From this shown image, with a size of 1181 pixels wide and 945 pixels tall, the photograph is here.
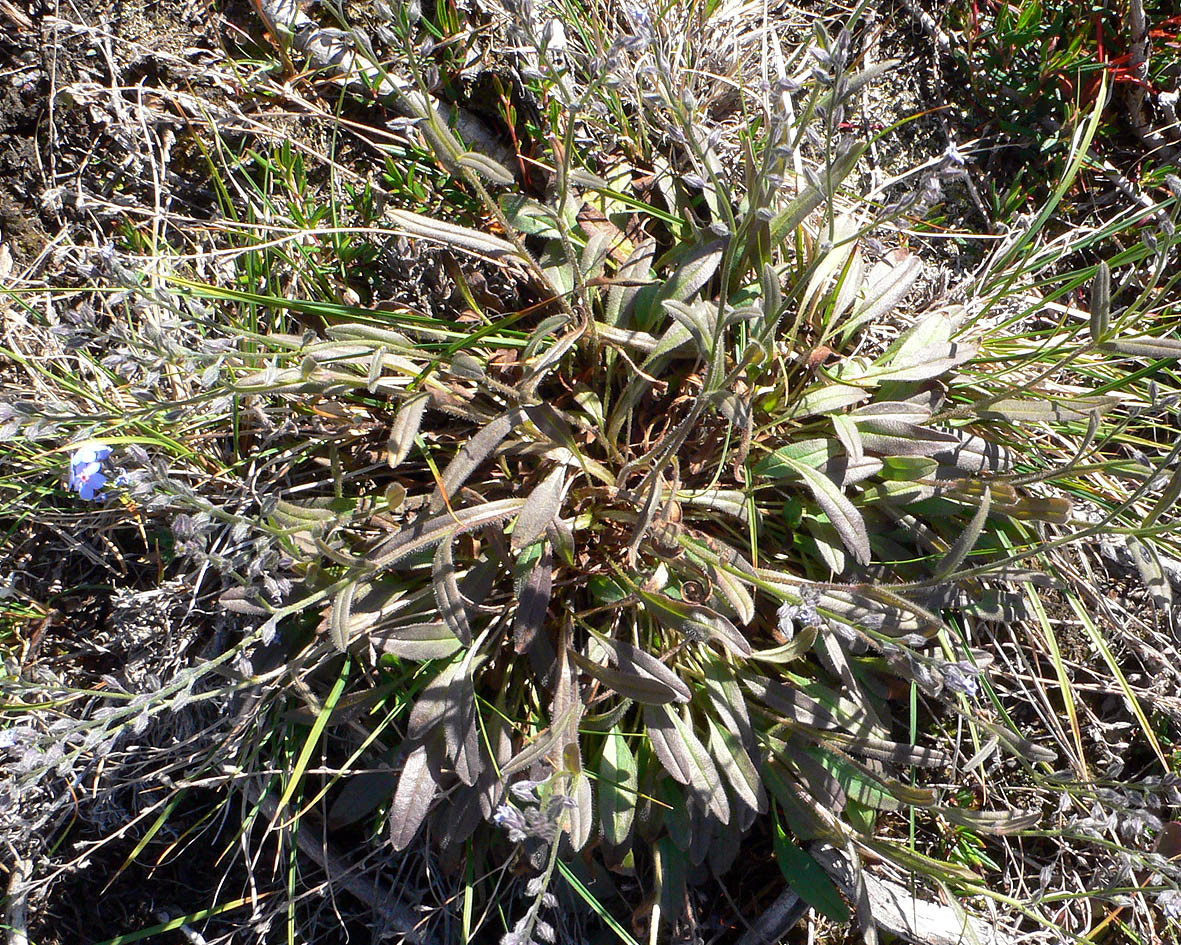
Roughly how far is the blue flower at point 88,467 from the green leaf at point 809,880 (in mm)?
1746

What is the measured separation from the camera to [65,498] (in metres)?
2.29

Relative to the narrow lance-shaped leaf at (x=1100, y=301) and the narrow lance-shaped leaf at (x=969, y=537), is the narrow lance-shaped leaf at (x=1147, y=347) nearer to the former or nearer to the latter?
the narrow lance-shaped leaf at (x=1100, y=301)

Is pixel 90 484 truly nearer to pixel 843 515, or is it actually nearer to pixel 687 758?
pixel 687 758

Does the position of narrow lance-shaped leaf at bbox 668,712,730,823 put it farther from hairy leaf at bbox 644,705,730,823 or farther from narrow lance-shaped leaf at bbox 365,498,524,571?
narrow lance-shaped leaf at bbox 365,498,524,571

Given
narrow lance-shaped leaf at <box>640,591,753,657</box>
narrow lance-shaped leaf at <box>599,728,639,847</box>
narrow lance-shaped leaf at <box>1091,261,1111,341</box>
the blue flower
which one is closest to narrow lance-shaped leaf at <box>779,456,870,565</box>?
narrow lance-shaped leaf at <box>640,591,753,657</box>

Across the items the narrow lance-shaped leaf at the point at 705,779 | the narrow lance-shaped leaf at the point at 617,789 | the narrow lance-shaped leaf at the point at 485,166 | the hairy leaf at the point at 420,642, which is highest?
the narrow lance-shaped leaf at the point at 485,166

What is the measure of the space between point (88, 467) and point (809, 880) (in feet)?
6.14

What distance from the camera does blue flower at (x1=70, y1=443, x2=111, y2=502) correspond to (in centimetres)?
174

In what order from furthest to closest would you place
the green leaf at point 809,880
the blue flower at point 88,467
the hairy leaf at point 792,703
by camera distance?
the green leaf at point 809,880 → the hairy leaf at point 792,703 → the blue flower at point 88,467

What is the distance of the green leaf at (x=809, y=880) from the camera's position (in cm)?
214

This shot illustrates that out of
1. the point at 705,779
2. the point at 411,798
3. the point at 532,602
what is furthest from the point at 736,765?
the point at 411,798

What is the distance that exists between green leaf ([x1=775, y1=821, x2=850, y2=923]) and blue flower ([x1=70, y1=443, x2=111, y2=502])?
5.73ft

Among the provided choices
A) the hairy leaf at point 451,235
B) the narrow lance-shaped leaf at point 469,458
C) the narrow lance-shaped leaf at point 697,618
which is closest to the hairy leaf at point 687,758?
the narrow lance-shaped leaf at point 697,618

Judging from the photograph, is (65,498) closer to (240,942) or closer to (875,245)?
(240,942)
